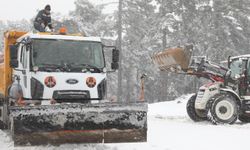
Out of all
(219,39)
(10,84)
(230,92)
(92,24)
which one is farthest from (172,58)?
(92,24)

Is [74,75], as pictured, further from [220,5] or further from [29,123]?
[220,5]

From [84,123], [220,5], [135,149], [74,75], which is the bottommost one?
[135,149]

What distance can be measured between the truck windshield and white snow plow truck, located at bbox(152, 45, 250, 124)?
6.20 meters

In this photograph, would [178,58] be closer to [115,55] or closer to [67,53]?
[115,55]

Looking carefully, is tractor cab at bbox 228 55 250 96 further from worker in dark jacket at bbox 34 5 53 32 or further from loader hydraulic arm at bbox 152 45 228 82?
worker in dark jacket at bbox 34 5 53 32

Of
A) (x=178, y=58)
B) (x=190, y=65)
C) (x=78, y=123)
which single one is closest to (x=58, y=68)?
(x=78, y=123)

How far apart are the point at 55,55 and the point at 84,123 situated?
2.03 m

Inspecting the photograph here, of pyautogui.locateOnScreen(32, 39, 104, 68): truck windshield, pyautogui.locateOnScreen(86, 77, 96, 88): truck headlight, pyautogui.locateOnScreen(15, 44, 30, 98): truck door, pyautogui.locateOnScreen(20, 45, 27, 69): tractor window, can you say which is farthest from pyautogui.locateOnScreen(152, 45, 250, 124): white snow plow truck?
Result: pyautogui.locateOnScreen(20, 45, 27, 69): tractor window

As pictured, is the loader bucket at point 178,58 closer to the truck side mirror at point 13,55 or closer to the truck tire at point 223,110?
the truck tire at point 223,110

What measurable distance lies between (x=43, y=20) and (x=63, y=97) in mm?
3187

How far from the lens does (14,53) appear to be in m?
10.5

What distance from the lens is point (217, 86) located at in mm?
16484

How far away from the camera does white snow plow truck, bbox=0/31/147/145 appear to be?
29.7ft

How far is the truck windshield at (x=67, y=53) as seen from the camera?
414 inches
